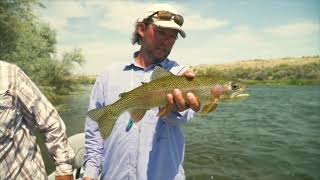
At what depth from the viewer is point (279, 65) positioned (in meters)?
53.3

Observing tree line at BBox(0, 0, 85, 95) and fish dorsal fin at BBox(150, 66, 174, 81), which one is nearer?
fish dorsal fin at BBox(150, 66, 174, 81)

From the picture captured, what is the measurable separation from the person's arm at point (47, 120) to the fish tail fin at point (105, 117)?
0.39 meters

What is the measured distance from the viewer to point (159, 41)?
333 cm

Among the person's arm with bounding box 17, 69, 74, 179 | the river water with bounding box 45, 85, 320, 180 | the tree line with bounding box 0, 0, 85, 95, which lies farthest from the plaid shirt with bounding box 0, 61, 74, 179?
the tree line with bounding box 0, 0, 85, 95

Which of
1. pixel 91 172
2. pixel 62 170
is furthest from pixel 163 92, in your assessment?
pixel 62 170

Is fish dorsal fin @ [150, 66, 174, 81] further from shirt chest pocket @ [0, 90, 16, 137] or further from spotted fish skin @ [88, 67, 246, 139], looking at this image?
shirt chest pocket @ [0, 90, 16, 137]

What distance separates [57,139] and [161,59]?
106cm

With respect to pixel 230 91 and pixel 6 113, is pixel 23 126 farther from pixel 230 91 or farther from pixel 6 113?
pixel 230 91

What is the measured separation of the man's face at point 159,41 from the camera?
330 cm

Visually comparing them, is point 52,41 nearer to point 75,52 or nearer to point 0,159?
point 75,52

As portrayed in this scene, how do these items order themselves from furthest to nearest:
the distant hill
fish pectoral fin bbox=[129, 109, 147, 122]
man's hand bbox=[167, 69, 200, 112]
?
the distant hill
fish pectoral fin bbox=[129, 109, 147, 122]
man's hand bbox=[167, 69, 200, 112]

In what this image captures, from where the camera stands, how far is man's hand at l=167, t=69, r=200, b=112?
294 cm

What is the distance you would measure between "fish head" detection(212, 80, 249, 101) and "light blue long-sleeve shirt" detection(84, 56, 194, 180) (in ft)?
1.07

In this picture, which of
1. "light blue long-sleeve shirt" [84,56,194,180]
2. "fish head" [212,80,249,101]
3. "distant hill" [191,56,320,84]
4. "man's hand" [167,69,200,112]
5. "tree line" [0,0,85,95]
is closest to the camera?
"man's hand" [167,69,200,112]
